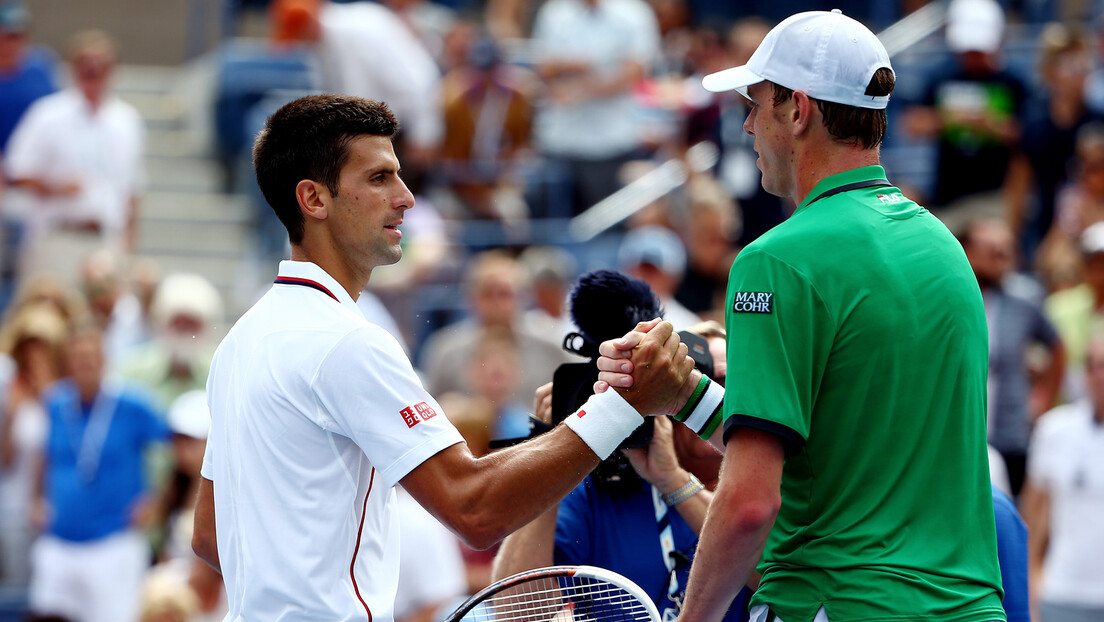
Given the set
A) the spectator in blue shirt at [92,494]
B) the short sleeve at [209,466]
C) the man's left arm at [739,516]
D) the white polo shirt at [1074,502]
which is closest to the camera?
the man's left arm at [739,516]

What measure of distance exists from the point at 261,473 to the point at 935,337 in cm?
137

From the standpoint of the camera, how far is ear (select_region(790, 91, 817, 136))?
277 cm

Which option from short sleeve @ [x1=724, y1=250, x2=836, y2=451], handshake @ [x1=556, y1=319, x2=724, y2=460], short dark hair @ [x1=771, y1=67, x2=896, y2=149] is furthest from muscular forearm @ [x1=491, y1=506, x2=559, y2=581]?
short dark hair @ [x1=771, y1=67, x2=896, y2=149]

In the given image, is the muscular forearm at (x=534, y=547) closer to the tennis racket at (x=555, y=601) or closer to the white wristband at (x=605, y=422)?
the tennis racket at (x=555, y=601)

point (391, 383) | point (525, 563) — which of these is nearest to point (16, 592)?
point (525, 563)

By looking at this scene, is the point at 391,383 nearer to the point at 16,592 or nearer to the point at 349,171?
the point at 349,171

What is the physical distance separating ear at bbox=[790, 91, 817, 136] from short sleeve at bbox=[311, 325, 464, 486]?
95 centimetres

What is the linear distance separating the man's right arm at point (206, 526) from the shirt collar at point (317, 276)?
0.58m

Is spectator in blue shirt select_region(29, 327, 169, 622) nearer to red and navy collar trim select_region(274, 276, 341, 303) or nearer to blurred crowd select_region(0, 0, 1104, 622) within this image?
blurred crowd select_region(0, 0, 1104, 622)

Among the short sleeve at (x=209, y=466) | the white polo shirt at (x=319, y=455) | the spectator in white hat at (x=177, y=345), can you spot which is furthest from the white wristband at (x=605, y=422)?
the spectator in white hat at (x=177, y=345)

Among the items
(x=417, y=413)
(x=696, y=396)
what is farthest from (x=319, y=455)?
(x=696, y=396)

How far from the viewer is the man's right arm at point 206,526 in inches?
129

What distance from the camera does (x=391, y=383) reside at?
112 inches

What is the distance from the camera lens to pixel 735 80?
2.87m
